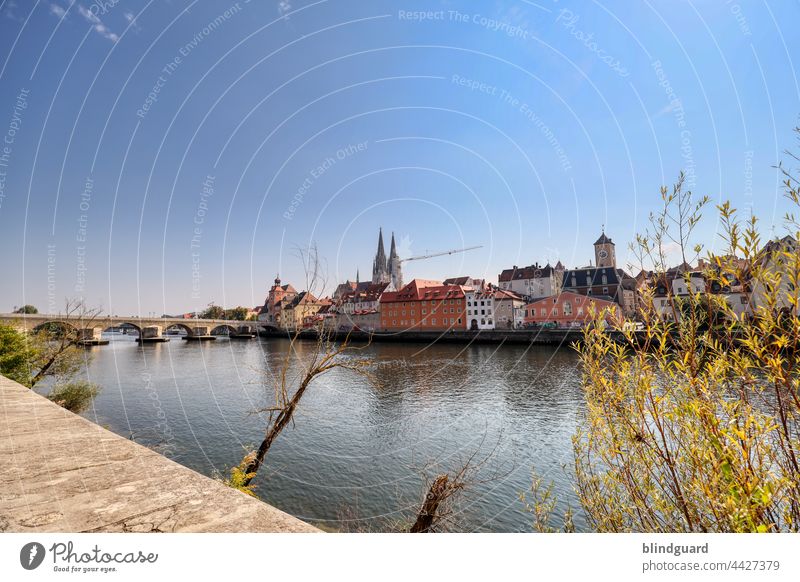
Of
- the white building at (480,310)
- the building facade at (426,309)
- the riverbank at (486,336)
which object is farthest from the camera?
the building facade at (426,309)

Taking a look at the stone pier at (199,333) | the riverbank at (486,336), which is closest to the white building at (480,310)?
the riverbank at (486,336)

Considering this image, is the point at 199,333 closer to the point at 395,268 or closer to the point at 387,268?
the point at 387,268

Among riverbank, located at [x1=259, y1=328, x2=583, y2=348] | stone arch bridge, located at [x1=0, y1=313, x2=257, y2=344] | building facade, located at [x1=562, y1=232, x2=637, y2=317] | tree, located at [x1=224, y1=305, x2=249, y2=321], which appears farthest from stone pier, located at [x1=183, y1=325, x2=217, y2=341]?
building facade, located at [x1=562, y1=232, x2=637, y2=317]

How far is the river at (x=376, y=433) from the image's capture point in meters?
8.91

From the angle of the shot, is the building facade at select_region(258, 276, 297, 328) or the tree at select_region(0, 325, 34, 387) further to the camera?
the building facade at select_region(258, 276, 297, 328)

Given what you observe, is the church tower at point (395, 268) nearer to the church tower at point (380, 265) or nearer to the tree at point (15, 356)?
the church tower at point (380, 265)

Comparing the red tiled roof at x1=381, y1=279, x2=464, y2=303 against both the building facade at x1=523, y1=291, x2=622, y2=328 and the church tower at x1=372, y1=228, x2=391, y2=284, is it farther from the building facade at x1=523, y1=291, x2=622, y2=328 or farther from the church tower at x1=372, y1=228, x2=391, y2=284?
the church tower at x1=372, y1=228, x2=391, y2=284

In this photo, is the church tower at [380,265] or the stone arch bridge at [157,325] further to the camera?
the church tower at [380,265]

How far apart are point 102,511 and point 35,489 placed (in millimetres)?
609

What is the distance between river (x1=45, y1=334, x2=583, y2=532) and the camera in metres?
8.91
